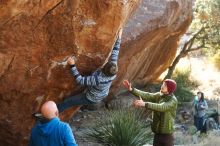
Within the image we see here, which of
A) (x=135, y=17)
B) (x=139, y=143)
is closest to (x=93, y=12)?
(x=139, y=143)

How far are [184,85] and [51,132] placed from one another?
1923cm

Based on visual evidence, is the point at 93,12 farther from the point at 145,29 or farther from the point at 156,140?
the point at 145,29

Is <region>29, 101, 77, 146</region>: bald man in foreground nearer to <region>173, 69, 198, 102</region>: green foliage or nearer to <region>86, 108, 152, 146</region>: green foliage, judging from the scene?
<region>86, 108, 152, 146</region>: green foliage

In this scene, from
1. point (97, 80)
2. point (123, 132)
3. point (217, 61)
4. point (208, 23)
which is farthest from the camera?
point (217, 61)

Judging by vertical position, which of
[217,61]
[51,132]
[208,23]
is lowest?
[217,61]

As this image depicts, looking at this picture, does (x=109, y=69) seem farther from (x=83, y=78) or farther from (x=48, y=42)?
(x=48, y=42)

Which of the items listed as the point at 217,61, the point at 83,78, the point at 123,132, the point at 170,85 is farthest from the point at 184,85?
the point at 170,85

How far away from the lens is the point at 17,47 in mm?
8180

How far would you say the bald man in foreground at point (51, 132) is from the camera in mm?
5328

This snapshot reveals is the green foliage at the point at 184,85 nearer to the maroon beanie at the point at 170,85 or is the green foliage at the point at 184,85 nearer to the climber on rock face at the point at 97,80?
the climber on rock face at the point at 97,80

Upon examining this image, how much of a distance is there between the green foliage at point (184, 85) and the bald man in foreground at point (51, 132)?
16340 millimetres

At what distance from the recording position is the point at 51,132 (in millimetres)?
5344

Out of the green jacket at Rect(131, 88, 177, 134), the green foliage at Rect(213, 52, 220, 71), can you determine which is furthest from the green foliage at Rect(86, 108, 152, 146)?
the green foliage at Rect(213, 52, 220, 71)

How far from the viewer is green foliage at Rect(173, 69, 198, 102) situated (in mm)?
21739
